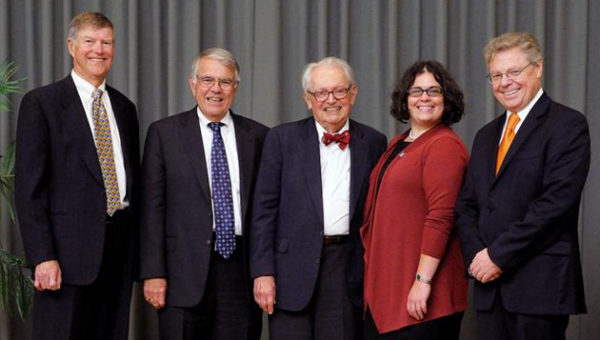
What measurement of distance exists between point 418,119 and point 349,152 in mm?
344

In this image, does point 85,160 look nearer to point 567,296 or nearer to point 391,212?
point 391,212

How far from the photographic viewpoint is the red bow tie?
3057 mm

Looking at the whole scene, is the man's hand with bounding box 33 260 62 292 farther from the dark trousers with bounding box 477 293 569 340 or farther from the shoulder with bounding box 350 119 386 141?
the dark trousers with bounding box 477 293 569 340

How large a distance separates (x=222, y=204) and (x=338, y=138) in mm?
542

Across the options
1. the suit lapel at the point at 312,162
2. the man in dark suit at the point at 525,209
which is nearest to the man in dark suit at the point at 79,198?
the suit lapel at the point at 312,162

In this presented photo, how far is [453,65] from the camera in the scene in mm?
4430

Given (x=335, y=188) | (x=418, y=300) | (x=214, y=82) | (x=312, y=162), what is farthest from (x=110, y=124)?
(x=418, y=300)

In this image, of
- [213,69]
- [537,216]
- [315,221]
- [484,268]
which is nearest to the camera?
[537,216]

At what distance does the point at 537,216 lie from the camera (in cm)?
251

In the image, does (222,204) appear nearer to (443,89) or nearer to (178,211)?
(178,211)

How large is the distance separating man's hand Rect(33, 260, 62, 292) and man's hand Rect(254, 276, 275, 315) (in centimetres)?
77

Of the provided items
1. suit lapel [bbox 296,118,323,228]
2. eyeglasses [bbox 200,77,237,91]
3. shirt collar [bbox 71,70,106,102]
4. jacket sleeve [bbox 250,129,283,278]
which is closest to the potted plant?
shirt collar [bbox 71,70,106,102]

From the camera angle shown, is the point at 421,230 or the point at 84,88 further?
the point at 84,88

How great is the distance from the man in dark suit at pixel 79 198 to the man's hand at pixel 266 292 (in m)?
0.57
